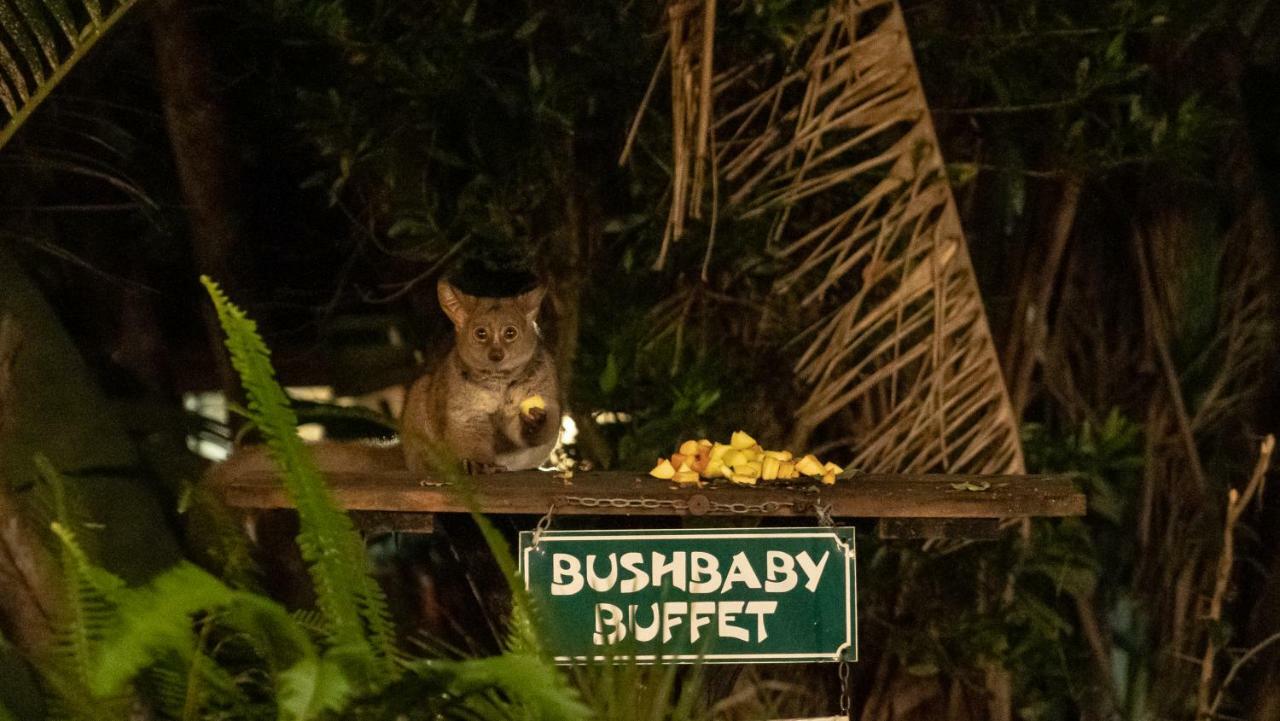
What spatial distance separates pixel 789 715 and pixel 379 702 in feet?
7.73

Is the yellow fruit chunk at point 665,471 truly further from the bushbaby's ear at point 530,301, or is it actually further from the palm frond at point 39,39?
the palm frond at point 39,39

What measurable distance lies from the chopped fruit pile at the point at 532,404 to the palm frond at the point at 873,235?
2.62 ft

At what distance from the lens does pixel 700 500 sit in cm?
271

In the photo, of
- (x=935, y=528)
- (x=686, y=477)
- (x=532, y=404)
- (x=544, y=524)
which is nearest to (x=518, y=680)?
(x=544, y=524)

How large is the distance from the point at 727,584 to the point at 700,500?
162mm

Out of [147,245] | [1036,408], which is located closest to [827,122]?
[1036,408]

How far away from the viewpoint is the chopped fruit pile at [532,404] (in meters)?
3.23

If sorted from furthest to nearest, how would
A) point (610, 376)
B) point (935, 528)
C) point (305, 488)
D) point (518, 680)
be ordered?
point (610, 376) → point (935, 528) → point (305, 488) → point (518, 680)

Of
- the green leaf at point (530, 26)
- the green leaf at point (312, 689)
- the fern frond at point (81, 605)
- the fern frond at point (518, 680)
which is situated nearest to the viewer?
the green leaf at point (312, 689)

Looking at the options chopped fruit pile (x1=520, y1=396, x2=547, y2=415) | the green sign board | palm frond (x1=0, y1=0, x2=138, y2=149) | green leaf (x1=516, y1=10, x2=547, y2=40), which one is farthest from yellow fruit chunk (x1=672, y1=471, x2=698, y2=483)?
palm frond (x1=0, y1=0, x2=138, y2=149)

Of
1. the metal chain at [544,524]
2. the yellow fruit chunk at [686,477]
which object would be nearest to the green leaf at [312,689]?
the metal chain at [544,524]

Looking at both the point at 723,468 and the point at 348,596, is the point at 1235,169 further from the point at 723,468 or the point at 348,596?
the point at 348,596

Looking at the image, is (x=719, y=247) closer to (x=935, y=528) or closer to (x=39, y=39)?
(x=935, y=528)

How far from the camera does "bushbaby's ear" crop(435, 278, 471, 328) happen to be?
331 cm
